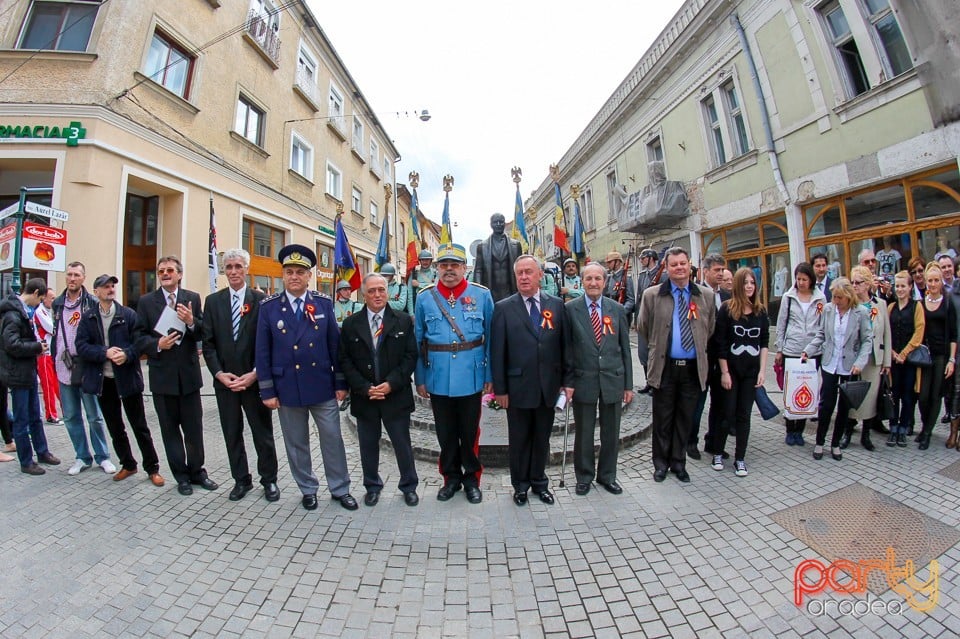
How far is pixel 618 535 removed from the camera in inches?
121

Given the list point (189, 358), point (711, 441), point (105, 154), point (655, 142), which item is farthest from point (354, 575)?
point (655, 142)

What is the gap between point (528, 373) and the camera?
3.52 m

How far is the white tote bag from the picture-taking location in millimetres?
4398

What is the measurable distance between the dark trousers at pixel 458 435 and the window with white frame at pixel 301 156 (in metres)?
14.8

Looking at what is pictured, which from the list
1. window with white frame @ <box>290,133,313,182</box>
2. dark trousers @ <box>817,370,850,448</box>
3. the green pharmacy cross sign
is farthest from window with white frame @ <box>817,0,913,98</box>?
window with white frame @ <box>290,133,313,182</box>

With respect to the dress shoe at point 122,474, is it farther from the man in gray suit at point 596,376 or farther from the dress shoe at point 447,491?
the man in gray suit at point 596,376

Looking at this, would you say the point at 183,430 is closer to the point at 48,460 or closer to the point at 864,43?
the point at 48,460

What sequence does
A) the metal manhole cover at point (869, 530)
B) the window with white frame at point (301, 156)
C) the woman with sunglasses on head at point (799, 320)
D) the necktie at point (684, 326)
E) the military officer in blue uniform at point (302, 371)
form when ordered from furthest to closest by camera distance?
the window with white frame at point (301, 156) < the woman with sunglasses on head at point (799, 320) < the necktie at point (684, 326) < the military officer in blue uniform at point (302, 371) < the metal manhole cover at point (869, 530)

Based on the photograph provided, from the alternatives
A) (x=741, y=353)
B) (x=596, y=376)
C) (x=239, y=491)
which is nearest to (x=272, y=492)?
(x=239, y=491)

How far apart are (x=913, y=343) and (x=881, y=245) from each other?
5680 millimetres

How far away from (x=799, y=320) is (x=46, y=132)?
13.1 m

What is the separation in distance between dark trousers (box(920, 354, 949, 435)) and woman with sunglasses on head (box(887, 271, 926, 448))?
0.08 m

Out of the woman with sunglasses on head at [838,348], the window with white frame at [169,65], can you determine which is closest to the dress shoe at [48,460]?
the woman with sunglasses on head at [838,348]

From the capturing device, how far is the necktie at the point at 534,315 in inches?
142
